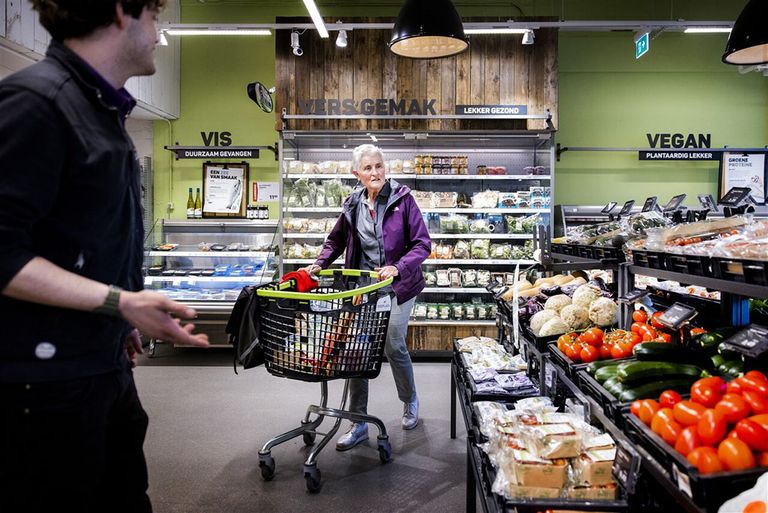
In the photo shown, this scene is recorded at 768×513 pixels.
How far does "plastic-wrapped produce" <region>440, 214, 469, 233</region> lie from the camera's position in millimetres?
6000

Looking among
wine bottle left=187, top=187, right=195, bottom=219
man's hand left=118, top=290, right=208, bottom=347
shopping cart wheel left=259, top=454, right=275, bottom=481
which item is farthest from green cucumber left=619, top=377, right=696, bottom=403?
wine bottle left=187, top=187, right=195, bottom=219

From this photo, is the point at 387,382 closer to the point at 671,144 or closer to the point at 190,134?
the point at 190,134

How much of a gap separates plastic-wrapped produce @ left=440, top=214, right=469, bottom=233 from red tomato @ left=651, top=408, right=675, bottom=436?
14.8 feet

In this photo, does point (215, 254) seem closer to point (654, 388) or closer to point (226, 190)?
point (226, 190)

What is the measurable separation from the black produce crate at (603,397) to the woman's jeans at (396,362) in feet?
5.22

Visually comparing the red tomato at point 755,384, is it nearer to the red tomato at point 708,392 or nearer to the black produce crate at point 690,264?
the red tomato at point 708,392

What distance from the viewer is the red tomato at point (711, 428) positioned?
1374mm

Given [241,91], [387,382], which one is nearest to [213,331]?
[387,382]

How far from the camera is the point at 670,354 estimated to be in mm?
2031

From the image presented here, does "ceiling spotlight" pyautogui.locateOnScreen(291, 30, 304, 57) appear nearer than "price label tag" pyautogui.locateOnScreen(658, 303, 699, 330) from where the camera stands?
No

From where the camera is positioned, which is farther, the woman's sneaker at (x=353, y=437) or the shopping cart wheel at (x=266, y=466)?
the woman's sneaker at (x=353, y=437)

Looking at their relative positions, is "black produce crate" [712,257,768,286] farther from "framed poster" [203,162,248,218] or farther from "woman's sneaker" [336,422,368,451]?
"framed poster" [203,162,248,218]

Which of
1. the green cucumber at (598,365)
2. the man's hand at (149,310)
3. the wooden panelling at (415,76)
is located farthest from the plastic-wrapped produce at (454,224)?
the man's hand at (149,310)

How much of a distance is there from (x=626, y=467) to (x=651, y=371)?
468 mm
